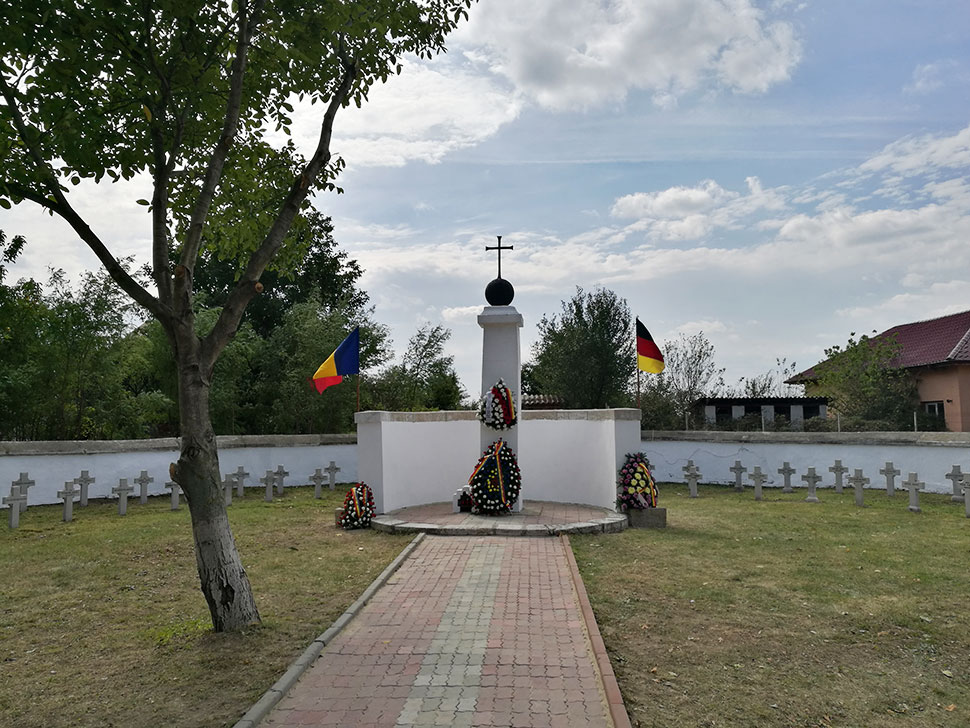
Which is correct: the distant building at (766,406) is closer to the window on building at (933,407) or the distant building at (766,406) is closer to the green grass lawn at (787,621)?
the window on building at (933,407)

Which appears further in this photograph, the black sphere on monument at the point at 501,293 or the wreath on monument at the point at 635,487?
the black sphere on monument at the point at 501,293

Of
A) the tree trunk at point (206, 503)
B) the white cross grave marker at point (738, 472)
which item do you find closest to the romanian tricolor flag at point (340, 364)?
the tree trunk at point (206, 503)

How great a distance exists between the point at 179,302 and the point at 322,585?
11.5ft

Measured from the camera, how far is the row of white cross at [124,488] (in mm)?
12106

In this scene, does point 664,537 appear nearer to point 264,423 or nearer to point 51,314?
point 51,314

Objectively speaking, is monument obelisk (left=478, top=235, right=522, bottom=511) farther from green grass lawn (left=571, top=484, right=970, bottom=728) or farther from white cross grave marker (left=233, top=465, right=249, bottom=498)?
white cross grave marker (left=233, top=465, right=249, bottom=498)

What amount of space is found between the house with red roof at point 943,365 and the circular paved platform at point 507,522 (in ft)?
55.7

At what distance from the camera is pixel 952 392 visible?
79.0ft

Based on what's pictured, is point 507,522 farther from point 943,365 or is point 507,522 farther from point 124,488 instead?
point 943,365

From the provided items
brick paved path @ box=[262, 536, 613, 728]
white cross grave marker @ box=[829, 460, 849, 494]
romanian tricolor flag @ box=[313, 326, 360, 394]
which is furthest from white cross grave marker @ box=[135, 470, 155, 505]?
white cross grave marker @ box=[829, 460, 849, 494]

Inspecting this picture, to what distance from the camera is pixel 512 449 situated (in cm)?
1220

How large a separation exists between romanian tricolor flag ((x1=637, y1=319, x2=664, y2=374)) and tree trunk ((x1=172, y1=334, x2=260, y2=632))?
9.63 m

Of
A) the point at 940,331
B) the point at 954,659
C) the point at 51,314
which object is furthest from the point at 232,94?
the point at 940,331

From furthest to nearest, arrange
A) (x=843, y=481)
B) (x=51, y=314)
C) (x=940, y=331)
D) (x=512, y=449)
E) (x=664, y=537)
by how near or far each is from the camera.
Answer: (x=940, y=331) < (x=843, y=481) < (x=51, y=314) < (x=512, y=449) < (x=664, y=537)
